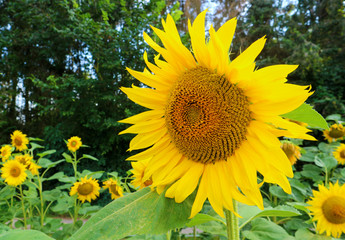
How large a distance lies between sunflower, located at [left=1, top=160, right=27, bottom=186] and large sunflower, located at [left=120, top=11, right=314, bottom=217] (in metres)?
1.67

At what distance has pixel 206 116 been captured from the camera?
63cm

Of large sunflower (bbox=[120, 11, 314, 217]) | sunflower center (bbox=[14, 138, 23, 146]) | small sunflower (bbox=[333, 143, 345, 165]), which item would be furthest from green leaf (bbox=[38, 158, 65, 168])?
small sunflower (bbox=[333, 143, 345, 165])

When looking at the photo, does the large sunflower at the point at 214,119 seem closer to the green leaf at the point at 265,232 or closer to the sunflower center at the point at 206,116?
the sunflower center at the point at 206,116

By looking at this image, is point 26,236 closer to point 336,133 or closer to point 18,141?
point 336,133

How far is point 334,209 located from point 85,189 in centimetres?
167

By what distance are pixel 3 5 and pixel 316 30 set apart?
11158mm

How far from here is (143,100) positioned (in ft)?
2.23

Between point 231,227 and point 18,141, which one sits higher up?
point 18,141

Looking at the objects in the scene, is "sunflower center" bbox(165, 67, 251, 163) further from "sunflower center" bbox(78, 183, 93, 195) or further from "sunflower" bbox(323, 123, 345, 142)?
"sunflower" bbox(323, 123, 345, 142)

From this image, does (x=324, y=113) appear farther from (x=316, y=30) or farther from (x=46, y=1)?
(x=46, y=1)

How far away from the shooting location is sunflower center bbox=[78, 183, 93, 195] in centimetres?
201

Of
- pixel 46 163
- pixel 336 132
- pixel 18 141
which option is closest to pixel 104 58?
pixel 18 141

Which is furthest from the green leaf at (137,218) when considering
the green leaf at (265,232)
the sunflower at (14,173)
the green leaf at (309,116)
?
the sunflower at (14,173)

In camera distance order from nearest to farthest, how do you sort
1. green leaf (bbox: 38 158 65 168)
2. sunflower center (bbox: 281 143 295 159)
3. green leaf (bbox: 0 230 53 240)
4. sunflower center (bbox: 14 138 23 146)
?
1. green leaf (bbox: 0 230 53 240)
2. sunflower center (bbox: 281 143 295 159)
3. green leaf (bbox: 38 158 65 168)
4. sunflower center (bbox: 14 138 23 146)
